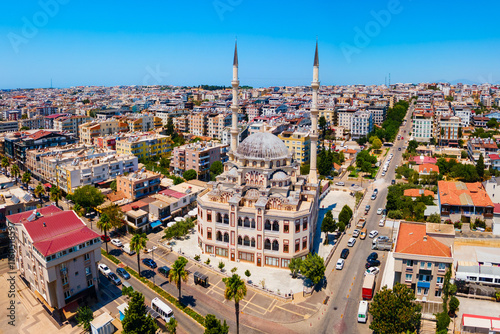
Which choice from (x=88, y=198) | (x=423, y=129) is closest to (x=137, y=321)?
(x=88, y=198)

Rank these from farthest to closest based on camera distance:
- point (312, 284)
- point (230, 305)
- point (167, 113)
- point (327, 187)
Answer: point (167, 113)
point (327, 187)
point (312, 284)
point (230, 305)

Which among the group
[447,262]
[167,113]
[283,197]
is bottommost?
[447,262]

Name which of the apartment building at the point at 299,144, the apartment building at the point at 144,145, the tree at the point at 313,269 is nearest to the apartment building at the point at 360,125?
the apartment building at the point at 299,144

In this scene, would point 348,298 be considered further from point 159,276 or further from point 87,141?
point 87,141

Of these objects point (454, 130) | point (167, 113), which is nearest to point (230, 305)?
point (454, 130)

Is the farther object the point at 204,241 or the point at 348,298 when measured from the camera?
the point at 204,241

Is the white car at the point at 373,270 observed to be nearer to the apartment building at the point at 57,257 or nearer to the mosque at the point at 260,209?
the mosque at the point at 260,209
